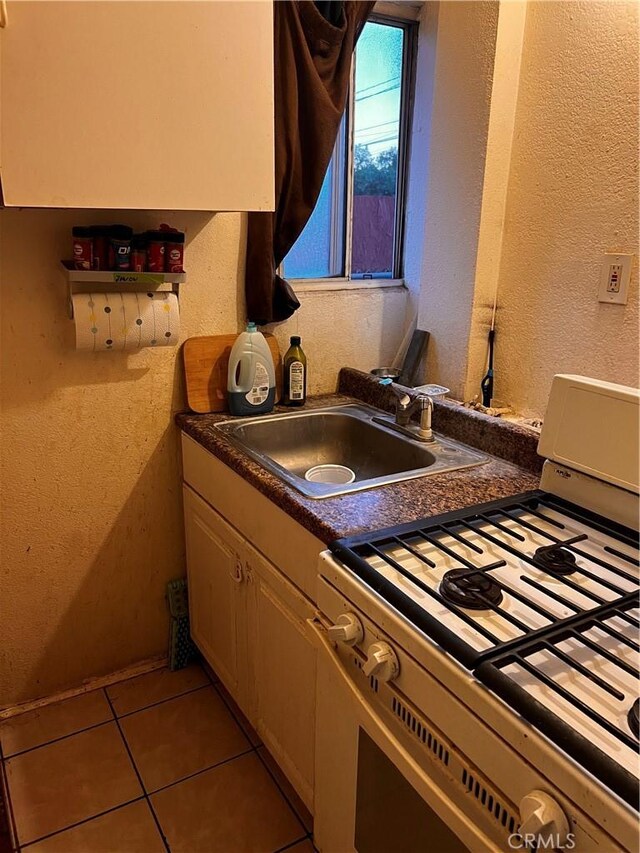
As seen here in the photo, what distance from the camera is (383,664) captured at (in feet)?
3.14

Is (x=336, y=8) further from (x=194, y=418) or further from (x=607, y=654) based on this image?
(x=607, y=654)

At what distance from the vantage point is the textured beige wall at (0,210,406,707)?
1.62 meters

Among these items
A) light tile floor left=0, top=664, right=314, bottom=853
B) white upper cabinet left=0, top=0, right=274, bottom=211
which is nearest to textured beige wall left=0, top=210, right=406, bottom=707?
light tile floor left=0, top=664, right=314, bottom=853

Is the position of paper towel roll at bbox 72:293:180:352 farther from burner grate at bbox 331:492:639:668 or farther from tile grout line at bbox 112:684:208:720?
tile grout line at bbox 112:684:208:720

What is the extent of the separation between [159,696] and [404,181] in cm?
182

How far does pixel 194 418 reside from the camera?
1.81 meters

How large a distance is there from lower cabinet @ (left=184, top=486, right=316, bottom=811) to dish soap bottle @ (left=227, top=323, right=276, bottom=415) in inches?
12.1

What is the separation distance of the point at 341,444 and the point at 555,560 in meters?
0.91

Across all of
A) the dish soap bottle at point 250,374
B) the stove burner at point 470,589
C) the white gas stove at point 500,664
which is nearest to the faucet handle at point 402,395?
the dish soap bottle at point 250,374

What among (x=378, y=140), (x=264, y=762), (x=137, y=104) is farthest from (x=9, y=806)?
(x=378, y=140)

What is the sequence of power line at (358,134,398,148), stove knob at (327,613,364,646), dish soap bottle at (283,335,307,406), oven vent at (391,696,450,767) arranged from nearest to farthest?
oven vent at (391,696,450,767), stove knob at (327,613,364,646), dish soap bottle at (283,335,307,406), power line at (358,134,398,148)

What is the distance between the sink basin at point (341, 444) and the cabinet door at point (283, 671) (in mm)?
311

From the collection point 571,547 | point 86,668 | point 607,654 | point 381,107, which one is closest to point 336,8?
point 381,107

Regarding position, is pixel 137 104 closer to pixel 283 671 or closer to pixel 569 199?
pixel 569 199
